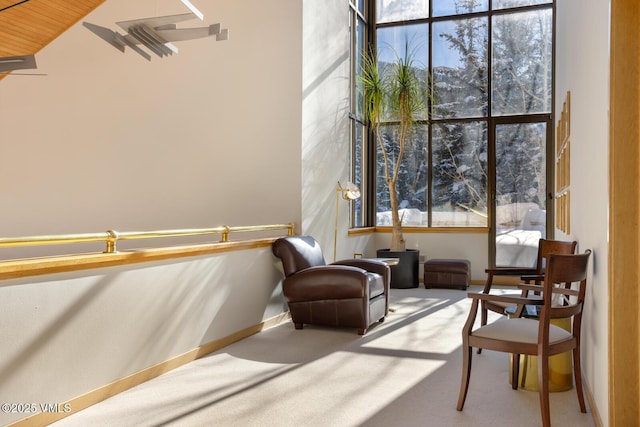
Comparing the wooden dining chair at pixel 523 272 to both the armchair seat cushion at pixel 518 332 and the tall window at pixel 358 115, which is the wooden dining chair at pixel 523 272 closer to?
the armchair seat cushion at pixel 518 332

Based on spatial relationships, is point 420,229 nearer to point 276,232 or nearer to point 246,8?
point 276,232

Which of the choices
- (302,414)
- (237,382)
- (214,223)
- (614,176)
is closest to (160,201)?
(214,223)

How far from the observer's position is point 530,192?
335 inches

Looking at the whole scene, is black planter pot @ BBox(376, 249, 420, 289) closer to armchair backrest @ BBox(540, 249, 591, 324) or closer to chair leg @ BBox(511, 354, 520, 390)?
chair leg @ BBox(511, 354, 520, 390)

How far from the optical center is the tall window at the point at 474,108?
8.50m

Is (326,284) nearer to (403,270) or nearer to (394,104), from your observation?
(403,270)

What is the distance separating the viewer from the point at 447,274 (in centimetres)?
803

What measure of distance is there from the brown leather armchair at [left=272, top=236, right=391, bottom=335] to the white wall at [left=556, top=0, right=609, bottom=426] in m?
1.83

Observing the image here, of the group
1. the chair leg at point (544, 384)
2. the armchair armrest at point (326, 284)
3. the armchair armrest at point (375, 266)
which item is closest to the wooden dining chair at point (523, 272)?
the chair leg at point (544, 384)

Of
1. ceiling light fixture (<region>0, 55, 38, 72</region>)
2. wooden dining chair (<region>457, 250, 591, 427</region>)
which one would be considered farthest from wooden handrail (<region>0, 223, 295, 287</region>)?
wooden dining chair (<region>457, 250, 591, 427</region>)

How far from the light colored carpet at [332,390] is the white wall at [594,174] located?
1.20 ft

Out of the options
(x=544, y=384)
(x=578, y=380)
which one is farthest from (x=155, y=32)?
(x=578, y=380)

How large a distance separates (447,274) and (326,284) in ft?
11.4

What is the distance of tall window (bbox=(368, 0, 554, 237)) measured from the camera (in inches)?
335
